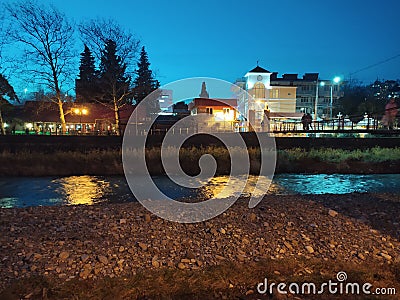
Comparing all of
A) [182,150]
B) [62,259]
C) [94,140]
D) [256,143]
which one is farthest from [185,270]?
[94,140]

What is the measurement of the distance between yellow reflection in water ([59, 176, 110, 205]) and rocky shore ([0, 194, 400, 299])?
4142 millimetres

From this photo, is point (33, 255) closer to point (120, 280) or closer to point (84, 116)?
point (120, 280)

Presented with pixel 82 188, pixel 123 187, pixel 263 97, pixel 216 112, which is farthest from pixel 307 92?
pixel 82 188

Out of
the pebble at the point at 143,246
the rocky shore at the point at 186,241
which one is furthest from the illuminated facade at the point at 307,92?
the pebble at the point at 143,246

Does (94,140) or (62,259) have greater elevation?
(94,140)

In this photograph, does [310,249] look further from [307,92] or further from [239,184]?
[307,92]

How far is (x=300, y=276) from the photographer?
166 inches

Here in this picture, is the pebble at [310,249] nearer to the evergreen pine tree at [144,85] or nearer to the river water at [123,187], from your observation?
the river water at [123,187]

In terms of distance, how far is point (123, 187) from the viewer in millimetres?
13750

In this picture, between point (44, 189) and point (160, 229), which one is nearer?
point (160, 229)

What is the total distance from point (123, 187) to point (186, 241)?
904cm

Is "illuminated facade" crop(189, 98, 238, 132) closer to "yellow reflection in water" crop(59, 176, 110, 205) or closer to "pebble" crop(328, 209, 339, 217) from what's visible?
"yellow reflection in water" crop(59, 176, 110, 205)

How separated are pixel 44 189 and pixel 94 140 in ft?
30.2

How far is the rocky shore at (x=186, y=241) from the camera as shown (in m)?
4.38
